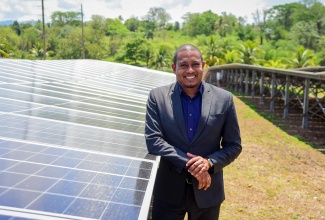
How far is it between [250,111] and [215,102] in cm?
1715

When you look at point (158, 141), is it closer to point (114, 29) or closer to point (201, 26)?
point (201, 26)

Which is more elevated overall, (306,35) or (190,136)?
(306,35)

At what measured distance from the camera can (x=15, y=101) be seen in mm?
5996

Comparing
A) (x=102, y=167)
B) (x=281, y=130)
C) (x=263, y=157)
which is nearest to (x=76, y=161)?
(x=102, y=167)

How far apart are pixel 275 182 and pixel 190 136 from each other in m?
5.84

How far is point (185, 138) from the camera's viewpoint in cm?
282

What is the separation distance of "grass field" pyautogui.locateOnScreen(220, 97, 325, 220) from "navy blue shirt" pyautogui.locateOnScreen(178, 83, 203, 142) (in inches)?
146

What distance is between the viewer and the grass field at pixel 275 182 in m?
6.34

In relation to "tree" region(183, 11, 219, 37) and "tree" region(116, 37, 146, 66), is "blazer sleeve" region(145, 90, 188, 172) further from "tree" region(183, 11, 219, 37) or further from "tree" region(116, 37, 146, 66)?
"tree" region(183, 11, 219, 37)

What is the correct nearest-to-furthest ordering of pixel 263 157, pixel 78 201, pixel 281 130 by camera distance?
pixel 78 201 < pixel 263 157 < pixel 281 130

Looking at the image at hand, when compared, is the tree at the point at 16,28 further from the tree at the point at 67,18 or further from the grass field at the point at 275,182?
the grass field at the point at 275,182

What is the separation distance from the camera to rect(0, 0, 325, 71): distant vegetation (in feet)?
141

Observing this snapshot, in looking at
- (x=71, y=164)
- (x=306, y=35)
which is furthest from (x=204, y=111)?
(x=306, y=35)

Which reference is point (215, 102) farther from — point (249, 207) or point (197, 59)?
point (249, 207)
